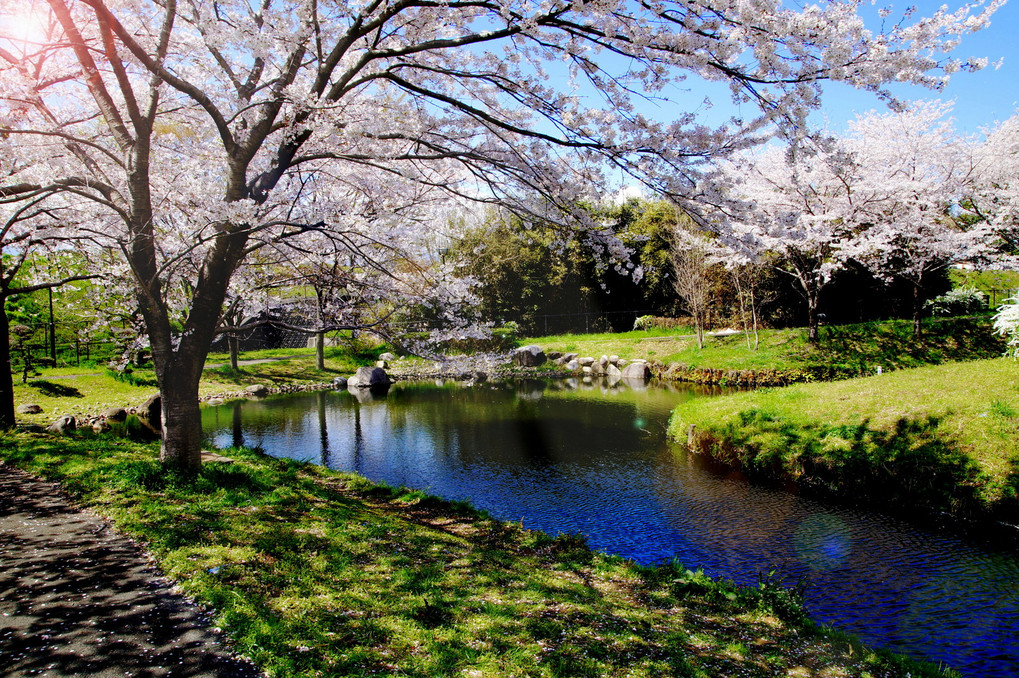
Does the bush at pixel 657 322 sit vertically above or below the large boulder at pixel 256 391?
above

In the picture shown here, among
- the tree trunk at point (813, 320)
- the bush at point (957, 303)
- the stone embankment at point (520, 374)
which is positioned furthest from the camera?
the bush at point (957, 303)

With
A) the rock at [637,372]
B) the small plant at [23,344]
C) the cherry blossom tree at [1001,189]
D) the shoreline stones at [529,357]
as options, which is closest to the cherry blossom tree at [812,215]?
the cherry blossom tree at [1001,189]

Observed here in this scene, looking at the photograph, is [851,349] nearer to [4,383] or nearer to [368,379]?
[368,379]

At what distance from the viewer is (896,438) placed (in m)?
8.91

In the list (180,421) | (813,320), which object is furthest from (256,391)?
(813,320)

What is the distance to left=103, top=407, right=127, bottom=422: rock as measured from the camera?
1467 centimetres

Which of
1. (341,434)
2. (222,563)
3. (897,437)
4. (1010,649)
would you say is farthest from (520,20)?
(341,434)

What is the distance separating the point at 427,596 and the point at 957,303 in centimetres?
2644

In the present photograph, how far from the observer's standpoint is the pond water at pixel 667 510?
5590mm

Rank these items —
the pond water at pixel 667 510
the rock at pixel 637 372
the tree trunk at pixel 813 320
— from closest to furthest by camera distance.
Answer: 1. the pond water at pixel 667 510
2. the tree trunk at pixel 813 320
3. the rock at pixel 637 372

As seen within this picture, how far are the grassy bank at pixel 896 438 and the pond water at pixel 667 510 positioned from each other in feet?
2.30

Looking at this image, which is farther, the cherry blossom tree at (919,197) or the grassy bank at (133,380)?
the cherry blossom tree at (919,197)

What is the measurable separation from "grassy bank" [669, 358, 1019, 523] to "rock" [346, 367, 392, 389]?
15786mm

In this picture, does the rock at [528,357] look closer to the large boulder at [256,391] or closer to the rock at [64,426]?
the large boulder at [256,391]
